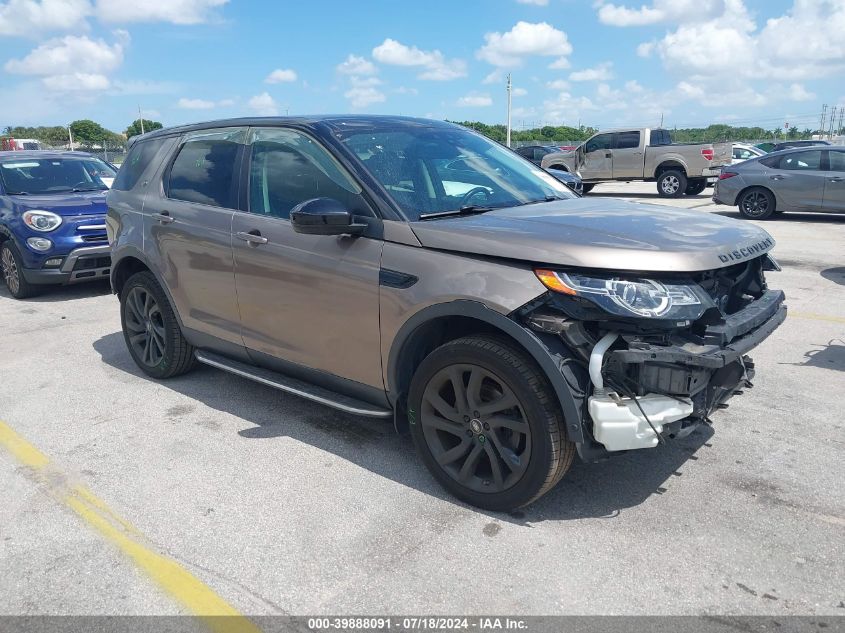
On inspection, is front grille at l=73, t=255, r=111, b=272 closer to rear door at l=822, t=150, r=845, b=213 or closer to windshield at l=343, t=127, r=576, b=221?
windshield at l=343, t=127, r=576, b=221

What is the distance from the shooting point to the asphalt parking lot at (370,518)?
276cm

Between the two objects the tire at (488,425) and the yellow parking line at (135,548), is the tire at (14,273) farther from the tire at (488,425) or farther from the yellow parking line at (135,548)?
the tire at (488,425)

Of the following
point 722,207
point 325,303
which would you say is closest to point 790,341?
point 325,303

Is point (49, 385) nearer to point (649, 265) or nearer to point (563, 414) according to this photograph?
point (563, 414)

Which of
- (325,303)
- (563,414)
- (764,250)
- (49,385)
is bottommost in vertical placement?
(49,385)

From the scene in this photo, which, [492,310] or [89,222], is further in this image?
[89,222]

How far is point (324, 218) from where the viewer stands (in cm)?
342

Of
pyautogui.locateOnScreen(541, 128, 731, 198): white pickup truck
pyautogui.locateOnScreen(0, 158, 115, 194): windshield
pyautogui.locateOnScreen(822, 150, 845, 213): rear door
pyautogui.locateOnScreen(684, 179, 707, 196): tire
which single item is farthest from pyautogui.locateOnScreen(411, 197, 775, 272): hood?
pyautogui.locateOnScreen(684, 179, 707, 196): tire

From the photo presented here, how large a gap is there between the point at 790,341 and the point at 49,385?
5.95 m

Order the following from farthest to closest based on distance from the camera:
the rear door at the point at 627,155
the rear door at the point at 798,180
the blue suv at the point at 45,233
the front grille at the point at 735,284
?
the rear door at the point at 627,155 < the rear door at the point at 798,180 < the blue suv at the point at 45,233 < the front grille at the point at 735,284

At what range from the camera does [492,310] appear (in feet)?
10.00

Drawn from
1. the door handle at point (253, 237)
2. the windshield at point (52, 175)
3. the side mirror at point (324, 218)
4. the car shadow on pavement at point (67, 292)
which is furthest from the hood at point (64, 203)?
the side mirror at point (324, 218)

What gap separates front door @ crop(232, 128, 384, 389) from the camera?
11.8 feet

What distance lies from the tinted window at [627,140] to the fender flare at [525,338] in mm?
19136
